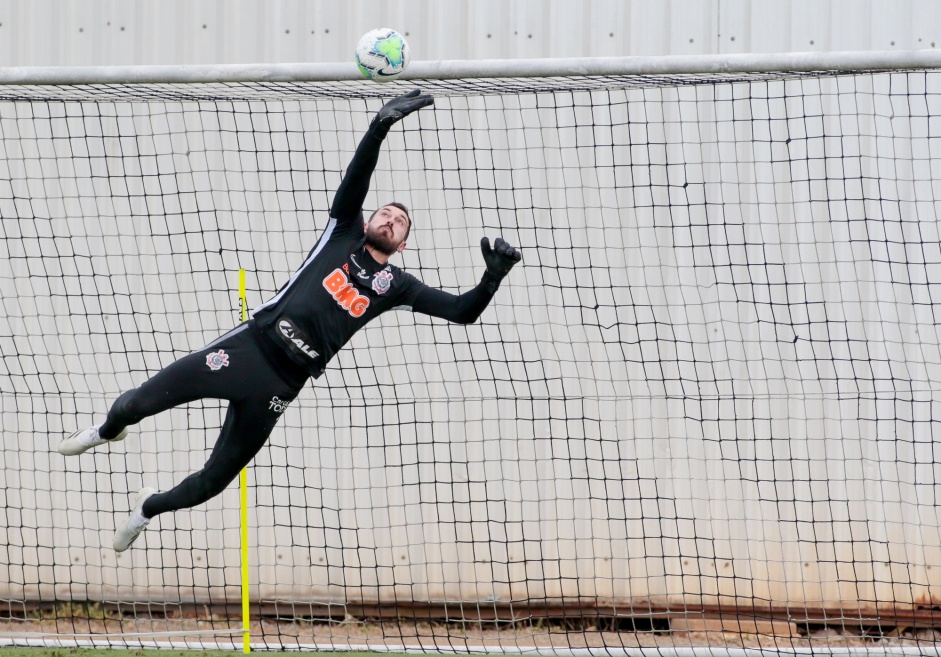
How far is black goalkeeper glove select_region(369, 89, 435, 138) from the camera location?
13.8 ft

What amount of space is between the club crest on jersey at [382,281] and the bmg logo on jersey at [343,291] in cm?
8

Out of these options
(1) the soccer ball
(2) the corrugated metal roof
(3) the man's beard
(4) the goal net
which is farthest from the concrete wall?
(1) the soccer ball

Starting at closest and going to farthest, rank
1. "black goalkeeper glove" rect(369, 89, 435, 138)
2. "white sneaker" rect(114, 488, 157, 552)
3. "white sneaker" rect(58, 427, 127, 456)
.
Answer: "black goalkeeper glove" rect(369, 89, 435, 138)
"white sneaker" rect(58, 427, 127, 456)
"white sneaker" rect(114, 488, 157, 552)

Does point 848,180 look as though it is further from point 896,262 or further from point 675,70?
point 675,70

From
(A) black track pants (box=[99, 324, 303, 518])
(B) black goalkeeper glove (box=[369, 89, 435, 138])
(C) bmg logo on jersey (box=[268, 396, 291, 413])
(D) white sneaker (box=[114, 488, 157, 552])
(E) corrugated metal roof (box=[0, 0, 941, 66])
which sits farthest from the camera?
(E) corrugated metal roof (box=[0, 0, 941, 66])

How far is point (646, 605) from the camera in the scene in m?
6.30

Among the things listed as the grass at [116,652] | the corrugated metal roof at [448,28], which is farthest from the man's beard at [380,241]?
the grass at [116,652]

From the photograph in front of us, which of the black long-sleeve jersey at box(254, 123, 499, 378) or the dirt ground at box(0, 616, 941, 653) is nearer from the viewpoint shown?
the black long-sleeve jersey at box(254, 123, 499, 378)

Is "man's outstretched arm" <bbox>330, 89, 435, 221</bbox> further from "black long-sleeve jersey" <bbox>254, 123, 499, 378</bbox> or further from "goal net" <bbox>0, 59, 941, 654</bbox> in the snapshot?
"goal net" <bbox>0, 59, 941, 654</bbox>

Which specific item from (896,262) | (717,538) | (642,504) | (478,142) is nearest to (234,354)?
(478,142)

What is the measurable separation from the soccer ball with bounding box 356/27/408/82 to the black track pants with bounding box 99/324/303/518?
1.37 meters

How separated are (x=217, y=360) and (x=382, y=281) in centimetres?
87

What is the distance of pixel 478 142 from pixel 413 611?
10.1 ft

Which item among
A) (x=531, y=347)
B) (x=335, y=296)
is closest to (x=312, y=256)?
(x=335, y=296)
